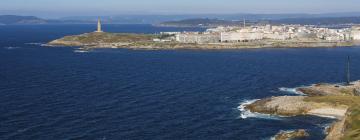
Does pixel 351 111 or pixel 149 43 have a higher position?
pixel 351 111

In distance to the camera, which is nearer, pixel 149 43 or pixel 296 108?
pixel 296 108

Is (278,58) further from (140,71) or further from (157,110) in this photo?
(157,110)

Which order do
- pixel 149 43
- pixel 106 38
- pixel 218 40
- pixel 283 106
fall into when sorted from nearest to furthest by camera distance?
pixel 283 106
pixel 149 43
pixel 218 40
pixel 106 38

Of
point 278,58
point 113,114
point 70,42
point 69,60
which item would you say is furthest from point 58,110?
point 70,42

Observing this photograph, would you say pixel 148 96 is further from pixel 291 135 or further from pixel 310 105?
pixel 291 135

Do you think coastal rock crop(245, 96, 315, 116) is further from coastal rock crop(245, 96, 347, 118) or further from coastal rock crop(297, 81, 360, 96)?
coastal rock crop(297, 81, 360, 96)

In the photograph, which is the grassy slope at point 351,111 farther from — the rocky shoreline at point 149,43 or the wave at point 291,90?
the rocky shoreline at point 149,43

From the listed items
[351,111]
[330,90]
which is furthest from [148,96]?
[351,111]
